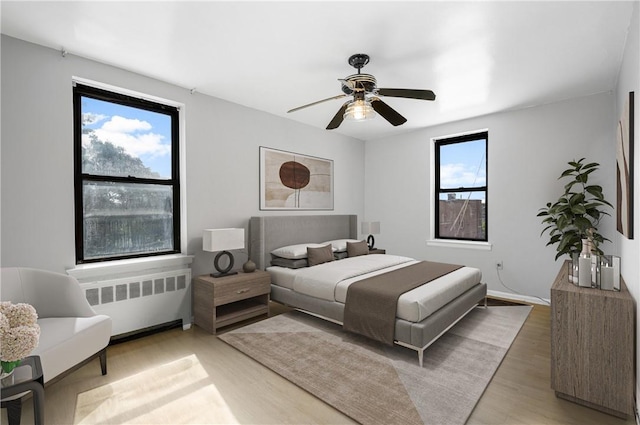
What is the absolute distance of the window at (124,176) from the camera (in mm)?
2938

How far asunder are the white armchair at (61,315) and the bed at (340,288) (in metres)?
1.82

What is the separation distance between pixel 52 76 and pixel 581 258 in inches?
174

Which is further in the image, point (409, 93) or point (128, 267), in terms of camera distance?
point (128, 267)

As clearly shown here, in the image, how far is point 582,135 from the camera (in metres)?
3.79

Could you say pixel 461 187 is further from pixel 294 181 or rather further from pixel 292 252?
pixel 292 252

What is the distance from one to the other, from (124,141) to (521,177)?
16.1ft

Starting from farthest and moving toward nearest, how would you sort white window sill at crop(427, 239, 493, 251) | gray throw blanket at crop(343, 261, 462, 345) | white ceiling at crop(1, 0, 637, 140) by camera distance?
white window sill at crop(427, 239, 493, 251)
gray throw blanket at crop(343, 261, 462, 345)
white ceiling at crop(1, 0, 637, 140)

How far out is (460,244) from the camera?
4.81 metres

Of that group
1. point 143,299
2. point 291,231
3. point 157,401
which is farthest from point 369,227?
point 157,401

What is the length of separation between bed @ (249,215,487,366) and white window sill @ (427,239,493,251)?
100 cm

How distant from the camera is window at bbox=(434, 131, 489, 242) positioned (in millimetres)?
4762

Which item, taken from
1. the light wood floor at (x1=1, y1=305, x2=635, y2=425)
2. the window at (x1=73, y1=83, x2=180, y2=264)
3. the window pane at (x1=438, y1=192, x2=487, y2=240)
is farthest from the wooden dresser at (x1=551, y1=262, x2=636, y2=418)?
the window at (x1=73, y1=83, x2=180, y2=264)

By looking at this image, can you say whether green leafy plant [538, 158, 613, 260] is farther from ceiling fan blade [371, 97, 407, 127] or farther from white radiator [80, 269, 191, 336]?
white radiator [80, 269, 191, 336]

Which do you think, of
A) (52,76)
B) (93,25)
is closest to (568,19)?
(93,25)
